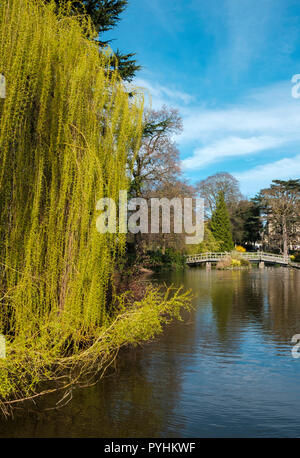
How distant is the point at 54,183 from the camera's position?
498 centimetres

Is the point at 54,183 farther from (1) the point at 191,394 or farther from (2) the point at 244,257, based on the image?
(2) the point at 244,257

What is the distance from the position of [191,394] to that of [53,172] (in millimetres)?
3294

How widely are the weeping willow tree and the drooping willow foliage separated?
0.01 meters

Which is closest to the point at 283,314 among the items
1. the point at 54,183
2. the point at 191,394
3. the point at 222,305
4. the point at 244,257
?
the point at 222,305

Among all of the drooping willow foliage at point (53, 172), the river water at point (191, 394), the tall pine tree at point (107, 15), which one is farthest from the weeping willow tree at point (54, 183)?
the tall pine tree at point (107, 15)

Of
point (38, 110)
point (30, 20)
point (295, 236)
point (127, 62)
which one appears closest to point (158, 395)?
point (38, 110)

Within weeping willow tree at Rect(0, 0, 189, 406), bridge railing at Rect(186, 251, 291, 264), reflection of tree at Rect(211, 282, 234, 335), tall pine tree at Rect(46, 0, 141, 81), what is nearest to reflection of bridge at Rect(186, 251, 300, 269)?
bridge railing at Rect(186, 251, 291, 264)

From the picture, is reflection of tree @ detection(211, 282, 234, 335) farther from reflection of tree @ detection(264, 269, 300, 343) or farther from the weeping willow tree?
the weeping willow tree

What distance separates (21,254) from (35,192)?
77 centimetres

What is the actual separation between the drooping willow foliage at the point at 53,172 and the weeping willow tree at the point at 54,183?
1 centimetres

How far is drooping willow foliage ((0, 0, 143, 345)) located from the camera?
4535 mm

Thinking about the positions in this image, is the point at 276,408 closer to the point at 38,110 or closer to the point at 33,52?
the point at 38,110

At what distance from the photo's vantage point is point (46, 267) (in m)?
5.04
